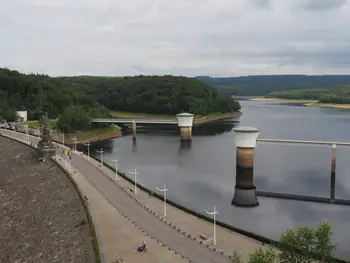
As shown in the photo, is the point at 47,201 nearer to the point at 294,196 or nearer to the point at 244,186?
the point at 244,186

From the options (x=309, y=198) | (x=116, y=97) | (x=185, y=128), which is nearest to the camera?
(x=309, y=198)

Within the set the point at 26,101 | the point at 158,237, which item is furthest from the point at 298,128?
the point at 158,237

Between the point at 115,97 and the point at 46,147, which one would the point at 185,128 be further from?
the point at 115,97

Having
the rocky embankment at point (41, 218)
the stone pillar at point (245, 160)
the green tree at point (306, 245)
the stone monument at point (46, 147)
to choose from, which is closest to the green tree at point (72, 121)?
the stone monument at point (46, 147)

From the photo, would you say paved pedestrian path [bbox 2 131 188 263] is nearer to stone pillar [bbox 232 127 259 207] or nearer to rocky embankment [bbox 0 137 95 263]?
rocky embankment [bbox 0 137 95 263]

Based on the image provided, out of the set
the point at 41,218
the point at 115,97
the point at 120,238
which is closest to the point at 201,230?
the point at 120,238

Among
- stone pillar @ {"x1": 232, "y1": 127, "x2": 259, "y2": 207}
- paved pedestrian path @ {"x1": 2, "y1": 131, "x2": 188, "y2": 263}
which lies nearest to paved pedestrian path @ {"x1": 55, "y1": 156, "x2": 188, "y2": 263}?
paved pedestrian path @ {"x1": 2, "y1": 131, "x2": 188, "y2": 263}
